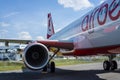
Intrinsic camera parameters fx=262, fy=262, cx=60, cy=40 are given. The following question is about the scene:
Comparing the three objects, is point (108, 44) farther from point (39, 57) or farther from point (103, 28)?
point (39, 57)

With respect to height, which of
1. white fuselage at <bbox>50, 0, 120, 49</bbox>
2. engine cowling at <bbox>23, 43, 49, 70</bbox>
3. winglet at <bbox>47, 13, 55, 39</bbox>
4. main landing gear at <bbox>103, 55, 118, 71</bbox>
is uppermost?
winglet at <bbox>47, 13, 55, 39</bbox>

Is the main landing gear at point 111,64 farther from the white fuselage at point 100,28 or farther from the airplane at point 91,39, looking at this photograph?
the white fuselage at point 100,28

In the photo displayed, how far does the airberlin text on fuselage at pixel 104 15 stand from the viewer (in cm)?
1049

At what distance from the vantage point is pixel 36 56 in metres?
12.6

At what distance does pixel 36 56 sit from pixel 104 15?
3771 mm

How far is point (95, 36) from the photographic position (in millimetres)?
12094

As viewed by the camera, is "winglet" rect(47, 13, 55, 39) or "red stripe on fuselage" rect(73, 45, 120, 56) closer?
"red stripe on fuselage" rect(73, 45, 120, 56)

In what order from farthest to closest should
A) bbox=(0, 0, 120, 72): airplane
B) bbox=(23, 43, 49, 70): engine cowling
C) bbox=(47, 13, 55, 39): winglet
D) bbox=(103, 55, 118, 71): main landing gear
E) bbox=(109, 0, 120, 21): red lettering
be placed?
bbox=(47, 13, 55, 39): winglet
bbox=(103, 55, 118, 71): main landing gear
bbox=(23, 43, 49, 70): engine cowling
bbox=(0, 0, 120, 72): airplane
bbox=(109, 0, 120, 21): red lettering

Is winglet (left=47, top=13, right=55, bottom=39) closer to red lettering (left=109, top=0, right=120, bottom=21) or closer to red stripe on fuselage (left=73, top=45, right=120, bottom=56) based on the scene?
red stripe on fuselage (left=73, top=45, right=120, bottom=56)

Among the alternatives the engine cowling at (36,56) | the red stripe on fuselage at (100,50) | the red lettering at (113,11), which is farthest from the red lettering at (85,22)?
the red lettering at (113,11)

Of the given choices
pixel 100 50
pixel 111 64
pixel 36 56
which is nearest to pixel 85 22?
pixel 100 50

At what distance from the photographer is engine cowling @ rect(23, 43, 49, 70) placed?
12.0 m

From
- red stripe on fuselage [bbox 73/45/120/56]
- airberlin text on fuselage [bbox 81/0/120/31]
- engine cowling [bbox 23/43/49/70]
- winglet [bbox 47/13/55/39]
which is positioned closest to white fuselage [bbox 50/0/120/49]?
airberlin text on fuselage [bbox 81/0/120/31]

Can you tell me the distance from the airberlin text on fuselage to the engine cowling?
8.57ft
